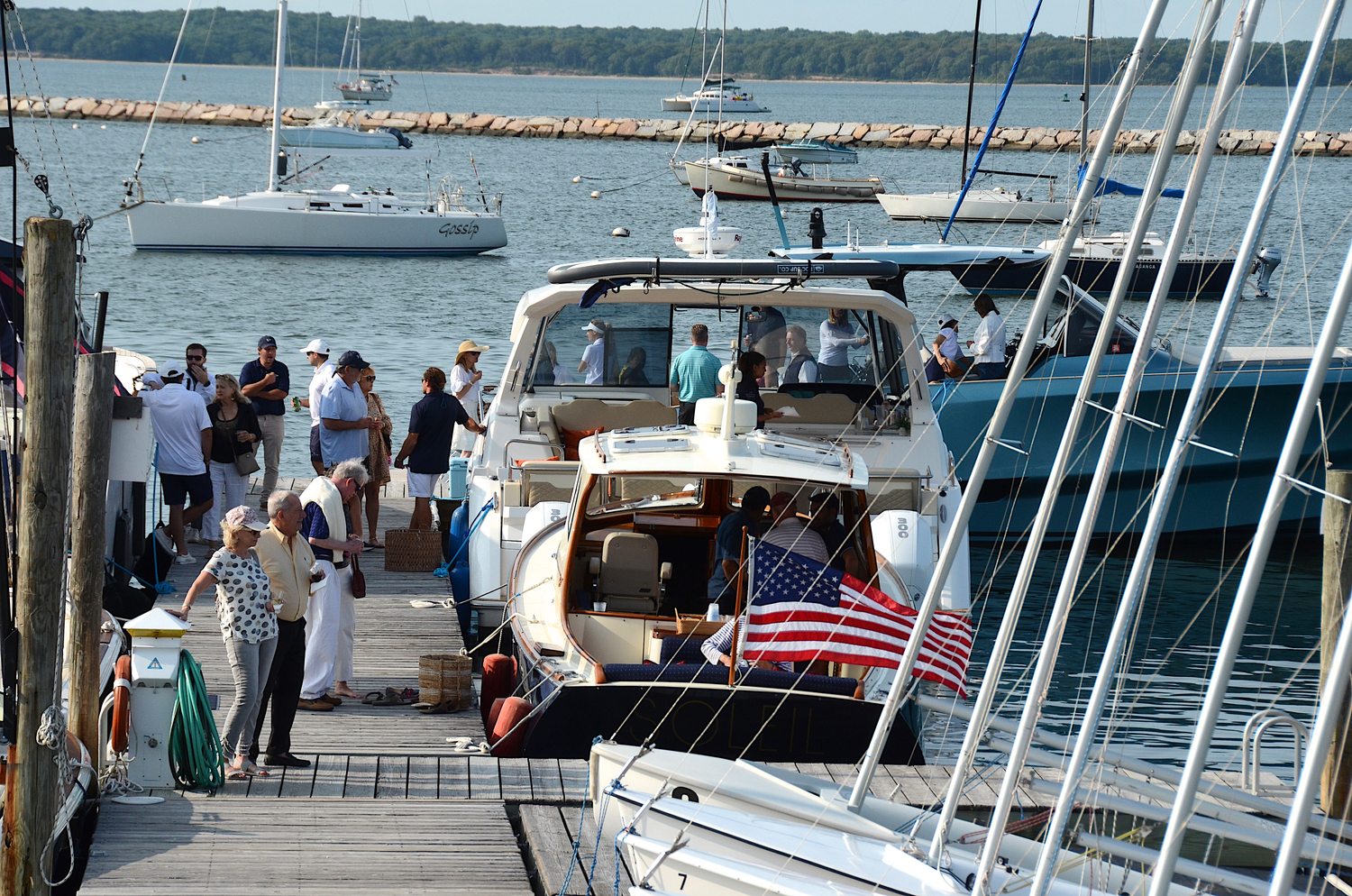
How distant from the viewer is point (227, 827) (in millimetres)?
6555

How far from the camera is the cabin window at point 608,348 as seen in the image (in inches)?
473

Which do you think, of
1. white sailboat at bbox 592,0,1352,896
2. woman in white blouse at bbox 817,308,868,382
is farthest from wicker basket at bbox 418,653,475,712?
woman in white blouse at bbox 817,308,868,382

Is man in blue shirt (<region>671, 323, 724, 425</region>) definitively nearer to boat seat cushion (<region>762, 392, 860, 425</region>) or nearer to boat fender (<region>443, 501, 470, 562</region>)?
boat seat cushion (<region>762, 392, 860, 425</region>)

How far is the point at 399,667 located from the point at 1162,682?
21.0 feet

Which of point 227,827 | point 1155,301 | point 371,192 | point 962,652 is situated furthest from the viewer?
point 371,192

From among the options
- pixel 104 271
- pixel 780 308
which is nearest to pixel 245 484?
pixel 780 308

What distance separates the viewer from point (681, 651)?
7910mm

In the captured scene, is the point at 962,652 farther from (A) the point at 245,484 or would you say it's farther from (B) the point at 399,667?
(A) the point at 245,484

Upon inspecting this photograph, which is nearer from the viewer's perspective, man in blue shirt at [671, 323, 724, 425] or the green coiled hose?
the green coiled hose

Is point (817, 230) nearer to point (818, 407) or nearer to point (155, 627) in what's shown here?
point (818, 407)

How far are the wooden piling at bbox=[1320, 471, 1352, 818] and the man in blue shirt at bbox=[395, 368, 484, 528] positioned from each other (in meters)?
6.80

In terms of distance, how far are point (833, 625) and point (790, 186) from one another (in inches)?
2210

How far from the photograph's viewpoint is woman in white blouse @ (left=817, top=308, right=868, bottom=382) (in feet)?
38.3

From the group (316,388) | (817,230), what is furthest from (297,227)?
(316,388)
